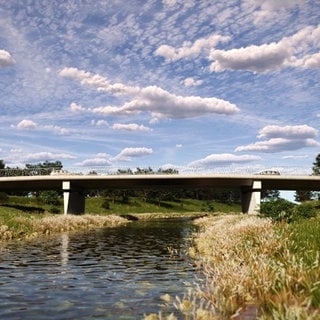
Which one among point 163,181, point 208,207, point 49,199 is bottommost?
point 208,207

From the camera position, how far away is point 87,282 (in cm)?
1566

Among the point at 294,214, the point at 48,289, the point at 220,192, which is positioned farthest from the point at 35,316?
the point at 220,192

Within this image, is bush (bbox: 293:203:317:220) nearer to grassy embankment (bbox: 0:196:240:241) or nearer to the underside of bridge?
grassy embankment (bbox: 0:196:240:241)

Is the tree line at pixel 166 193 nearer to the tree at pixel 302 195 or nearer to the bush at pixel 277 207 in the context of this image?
the tree at pixel 302 195

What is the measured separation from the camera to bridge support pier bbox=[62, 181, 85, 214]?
80062mm

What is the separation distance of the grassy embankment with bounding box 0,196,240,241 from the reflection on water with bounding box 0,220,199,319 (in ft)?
37.0

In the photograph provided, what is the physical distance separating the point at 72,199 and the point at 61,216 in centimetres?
2882

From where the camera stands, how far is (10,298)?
12883 millimetres

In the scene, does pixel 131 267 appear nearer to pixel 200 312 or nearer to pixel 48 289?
pixel 48 289

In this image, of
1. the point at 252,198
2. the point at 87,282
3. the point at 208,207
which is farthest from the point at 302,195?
the point at 87,282

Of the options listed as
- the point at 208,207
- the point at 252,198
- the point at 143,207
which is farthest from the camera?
the point at 208,207

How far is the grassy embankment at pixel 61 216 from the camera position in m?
37.1

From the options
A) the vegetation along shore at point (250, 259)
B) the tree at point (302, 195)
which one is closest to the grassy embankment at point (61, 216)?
the vegetation along shore at point (250, 259)

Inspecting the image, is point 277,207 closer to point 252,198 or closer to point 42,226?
point 42,226
